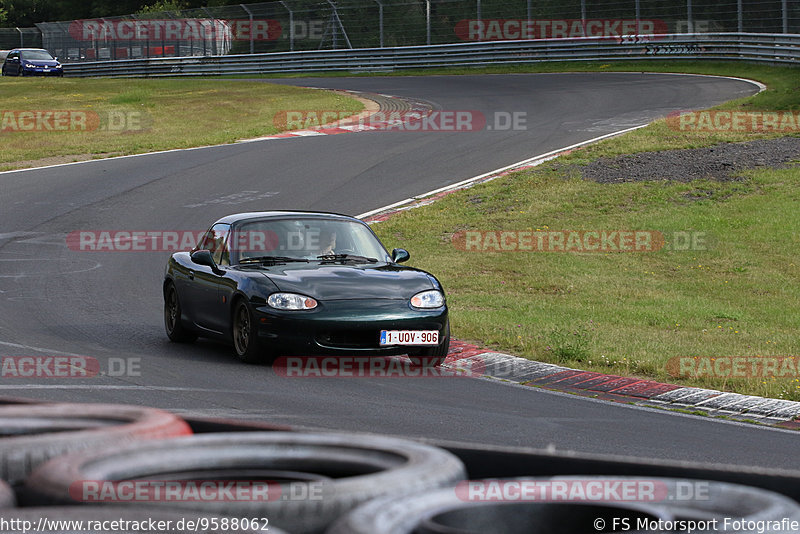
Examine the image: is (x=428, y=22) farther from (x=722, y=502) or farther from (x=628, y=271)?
(x=722, y=502)

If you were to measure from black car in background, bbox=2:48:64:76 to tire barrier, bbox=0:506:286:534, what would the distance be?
58071 millimetres

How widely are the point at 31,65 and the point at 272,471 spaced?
189ft

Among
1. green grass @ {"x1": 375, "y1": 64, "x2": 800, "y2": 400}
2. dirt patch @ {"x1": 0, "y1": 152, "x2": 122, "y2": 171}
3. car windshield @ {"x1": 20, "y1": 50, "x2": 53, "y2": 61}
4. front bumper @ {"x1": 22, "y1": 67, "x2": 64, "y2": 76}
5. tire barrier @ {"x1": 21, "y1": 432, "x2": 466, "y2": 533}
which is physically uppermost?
car windshield @ {"x1": 20, "y1": 50, "x2": 53, "y2": 61}

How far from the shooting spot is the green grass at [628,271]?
37.6 ft

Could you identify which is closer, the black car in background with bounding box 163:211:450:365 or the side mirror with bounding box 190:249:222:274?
the black car in background with bounding box 163:211:450:365

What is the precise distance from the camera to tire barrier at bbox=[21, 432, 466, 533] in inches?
125

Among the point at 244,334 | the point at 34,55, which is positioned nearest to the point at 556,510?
the point at 244,334

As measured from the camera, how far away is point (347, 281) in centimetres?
1048

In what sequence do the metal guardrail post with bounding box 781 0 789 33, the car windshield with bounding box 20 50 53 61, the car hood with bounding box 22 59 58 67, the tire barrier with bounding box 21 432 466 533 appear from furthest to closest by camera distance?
the car windshield with bounding box 20 50 53 61
the car hood with bounding box 22 59 58 67
the metal guardrail post with bounding box 781 0 789 33
the tire barrier with bounding box 21 432 466 533

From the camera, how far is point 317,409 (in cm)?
839

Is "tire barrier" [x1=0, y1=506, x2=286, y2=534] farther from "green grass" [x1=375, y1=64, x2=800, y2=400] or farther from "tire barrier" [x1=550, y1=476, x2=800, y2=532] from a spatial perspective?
"green grass" [x1=375, y1=64, x2=800, y2=400]

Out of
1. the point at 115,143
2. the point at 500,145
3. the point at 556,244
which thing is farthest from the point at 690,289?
the point at 115,143

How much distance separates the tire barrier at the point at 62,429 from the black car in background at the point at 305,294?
17.7ft

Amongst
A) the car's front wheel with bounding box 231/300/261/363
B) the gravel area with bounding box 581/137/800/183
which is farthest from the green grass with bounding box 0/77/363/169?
the car's front wheel with bounding box 231/300/261/363
